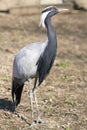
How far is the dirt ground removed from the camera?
19.4 feet

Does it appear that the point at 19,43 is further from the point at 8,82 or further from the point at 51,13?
the point at 51,13

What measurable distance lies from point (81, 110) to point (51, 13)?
1.50 m

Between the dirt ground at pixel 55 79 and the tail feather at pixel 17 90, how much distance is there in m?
0.23

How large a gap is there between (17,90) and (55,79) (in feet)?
6.32

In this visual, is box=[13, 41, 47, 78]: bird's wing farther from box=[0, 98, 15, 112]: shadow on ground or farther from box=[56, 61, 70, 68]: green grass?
box=[56, 61, 70, 68]: green grass

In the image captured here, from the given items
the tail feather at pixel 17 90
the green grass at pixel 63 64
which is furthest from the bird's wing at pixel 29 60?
the green grass at pixel 63 64

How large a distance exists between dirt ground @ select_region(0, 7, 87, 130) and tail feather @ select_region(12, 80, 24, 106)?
0.23 m

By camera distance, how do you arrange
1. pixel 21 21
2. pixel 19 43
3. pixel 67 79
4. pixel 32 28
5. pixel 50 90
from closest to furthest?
pixel 50 90
pixel 67 79
pixel 19 43
pixel 32 28
pixel 21 21

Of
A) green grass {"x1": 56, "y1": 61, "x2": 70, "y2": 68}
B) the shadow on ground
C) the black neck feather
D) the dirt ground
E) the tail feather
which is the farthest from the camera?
green grass {"x1": 56, "y1": 61, "x2": 70, "y2": 68}

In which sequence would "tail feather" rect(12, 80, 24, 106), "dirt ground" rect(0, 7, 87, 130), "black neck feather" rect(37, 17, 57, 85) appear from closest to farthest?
"black neck feather" rect(37, 17, 57, 85), "tail feather" rect(12, 80, 24, 106), "dirt ground" rect(0, 7, 87, 130)

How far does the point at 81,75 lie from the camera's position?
807cm

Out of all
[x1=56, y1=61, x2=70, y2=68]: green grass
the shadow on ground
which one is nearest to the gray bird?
the shadow on ground

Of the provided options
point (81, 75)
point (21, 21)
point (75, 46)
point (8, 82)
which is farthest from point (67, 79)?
point (21, 21)

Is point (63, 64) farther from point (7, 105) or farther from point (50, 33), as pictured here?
point (50, 33)
